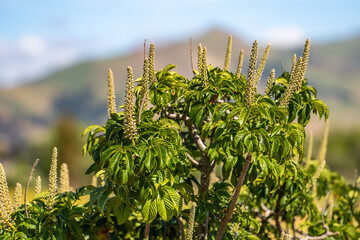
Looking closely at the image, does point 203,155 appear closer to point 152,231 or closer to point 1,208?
point 152,231

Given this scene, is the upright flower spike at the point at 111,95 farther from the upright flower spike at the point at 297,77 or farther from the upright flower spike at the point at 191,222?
the upright flower spike at the point at 297,77

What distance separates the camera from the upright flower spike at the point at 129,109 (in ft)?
13.4

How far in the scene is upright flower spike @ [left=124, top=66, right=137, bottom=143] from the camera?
13.4ft

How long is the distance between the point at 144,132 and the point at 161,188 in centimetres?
66

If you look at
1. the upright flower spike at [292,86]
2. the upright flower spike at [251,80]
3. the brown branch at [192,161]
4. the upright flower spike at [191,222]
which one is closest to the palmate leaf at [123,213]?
the upright flower spike at [191,222]

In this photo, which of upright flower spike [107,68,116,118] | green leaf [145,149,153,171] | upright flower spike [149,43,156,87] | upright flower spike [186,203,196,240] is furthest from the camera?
upright flower spike [107,68,116,118]

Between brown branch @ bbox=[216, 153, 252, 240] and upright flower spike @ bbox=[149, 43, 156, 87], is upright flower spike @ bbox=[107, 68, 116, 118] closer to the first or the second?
upright flower spike @ bbox=[149, 43, 156, 87]

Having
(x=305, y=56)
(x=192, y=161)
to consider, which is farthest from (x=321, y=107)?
(x=192, y=161)

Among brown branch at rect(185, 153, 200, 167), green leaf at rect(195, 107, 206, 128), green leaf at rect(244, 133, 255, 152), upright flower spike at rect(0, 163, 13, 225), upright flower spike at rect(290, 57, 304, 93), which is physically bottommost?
upright flower spike at rect(0, 163, 13, 225)

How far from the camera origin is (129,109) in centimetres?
418

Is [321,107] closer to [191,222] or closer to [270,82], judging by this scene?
[270,82]

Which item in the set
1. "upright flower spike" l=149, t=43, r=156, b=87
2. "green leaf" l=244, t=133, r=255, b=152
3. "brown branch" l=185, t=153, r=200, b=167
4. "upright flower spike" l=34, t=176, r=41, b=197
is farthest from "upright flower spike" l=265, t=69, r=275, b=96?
"upright flower spike" l=34, t=176, r=41, b=197

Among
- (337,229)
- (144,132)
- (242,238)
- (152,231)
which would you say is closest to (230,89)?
(144,132)

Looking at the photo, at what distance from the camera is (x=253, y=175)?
4.89 meters
